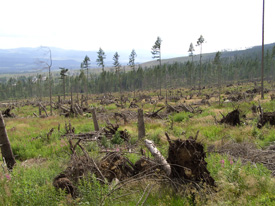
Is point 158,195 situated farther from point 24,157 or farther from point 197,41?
point 197,41

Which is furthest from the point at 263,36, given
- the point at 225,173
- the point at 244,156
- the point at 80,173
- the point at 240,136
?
the point at 80,173

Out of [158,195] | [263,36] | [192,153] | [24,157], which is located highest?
[263,36]

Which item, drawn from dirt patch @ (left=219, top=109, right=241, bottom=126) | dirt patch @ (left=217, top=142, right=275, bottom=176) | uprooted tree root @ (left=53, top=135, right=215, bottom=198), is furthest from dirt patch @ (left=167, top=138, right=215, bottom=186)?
dirt patch @ (left=219, top=109, right=241, bottom=126)

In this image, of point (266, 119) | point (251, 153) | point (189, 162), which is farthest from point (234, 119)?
point (189, 162)

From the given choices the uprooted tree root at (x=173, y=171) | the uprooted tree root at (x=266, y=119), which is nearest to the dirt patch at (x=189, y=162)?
the uprooted tree root at (x=173, y=171)

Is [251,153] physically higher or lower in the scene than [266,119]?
lower

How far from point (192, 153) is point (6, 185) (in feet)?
11.8

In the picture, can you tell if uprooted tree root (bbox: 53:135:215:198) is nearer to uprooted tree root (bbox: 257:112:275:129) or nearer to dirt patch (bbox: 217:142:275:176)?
dirt patch (bbox: 217:142:275:176)

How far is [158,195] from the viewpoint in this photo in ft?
11.4

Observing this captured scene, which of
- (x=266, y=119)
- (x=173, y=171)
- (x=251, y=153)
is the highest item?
(x=266, y=119)

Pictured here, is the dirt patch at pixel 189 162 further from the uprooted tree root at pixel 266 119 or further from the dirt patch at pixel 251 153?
the uprooted tree root at pixel 266 119

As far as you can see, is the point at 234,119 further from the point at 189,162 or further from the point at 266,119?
the point at 189,162

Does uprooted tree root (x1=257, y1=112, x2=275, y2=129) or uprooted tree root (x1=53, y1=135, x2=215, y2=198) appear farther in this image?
uprooted tree root (x1=257, y1=112, x2=275, y2=129)

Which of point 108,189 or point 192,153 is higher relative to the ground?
point 192,153
